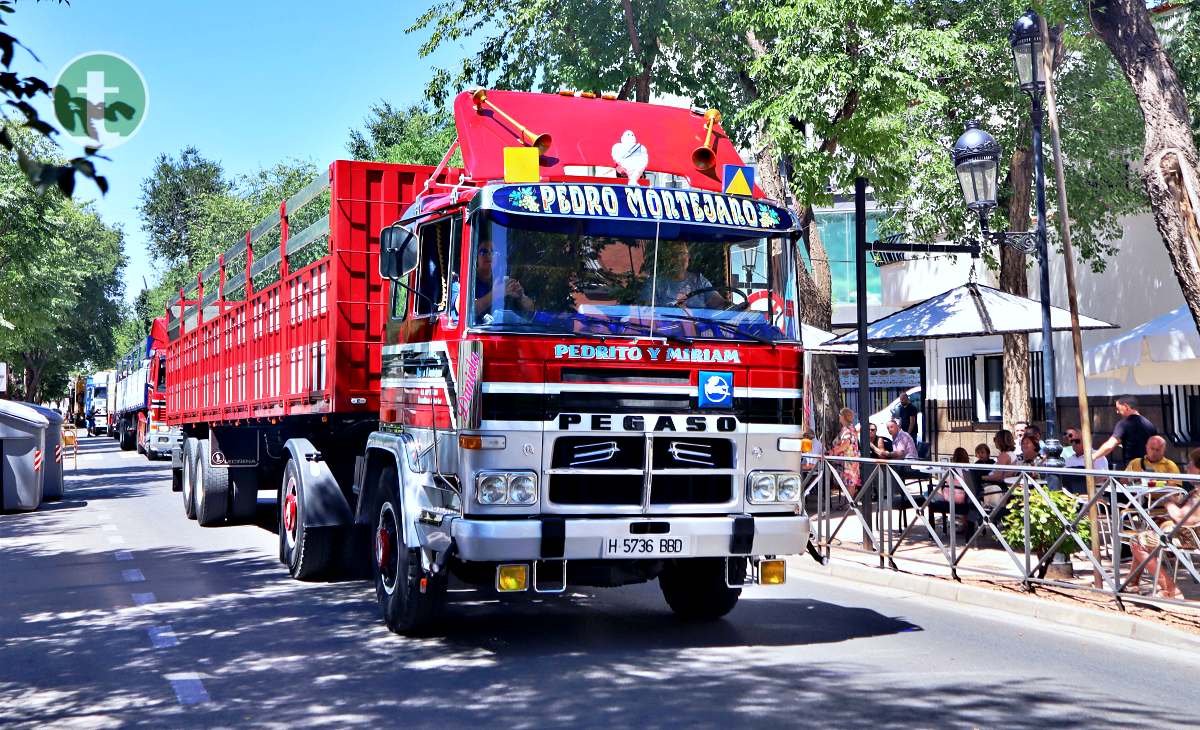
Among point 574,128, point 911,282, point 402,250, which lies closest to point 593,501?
point 402,250

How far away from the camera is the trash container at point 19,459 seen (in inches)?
771

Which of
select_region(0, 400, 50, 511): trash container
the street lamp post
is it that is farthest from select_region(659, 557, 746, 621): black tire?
select_region(0, 400, 50, 511): trash container

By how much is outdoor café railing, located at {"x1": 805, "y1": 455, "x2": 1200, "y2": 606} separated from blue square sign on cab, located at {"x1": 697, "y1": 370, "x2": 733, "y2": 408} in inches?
126

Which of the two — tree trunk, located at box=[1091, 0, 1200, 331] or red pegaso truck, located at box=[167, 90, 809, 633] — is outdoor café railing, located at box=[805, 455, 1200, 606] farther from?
red pegaso truck, located at box=[167, 90, 809, 633]

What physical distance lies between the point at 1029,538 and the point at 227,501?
9990mm

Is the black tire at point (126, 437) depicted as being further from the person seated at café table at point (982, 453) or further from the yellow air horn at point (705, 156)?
the yellow air horn at point (705, 156)

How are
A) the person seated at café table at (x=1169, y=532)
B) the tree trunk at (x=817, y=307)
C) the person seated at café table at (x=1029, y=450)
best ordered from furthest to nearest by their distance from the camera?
→ the tree trunk at (x=817, y=307) → the person seated at café table at (x=1029, y=450) → the person seated at café table at (x=1169, y=532)

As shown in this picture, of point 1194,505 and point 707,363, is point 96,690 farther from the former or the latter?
point 1194,505

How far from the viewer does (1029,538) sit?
32.6 feet

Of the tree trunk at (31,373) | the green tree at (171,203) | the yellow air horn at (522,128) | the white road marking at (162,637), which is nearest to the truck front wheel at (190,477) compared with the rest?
the white road marking at (162,637)

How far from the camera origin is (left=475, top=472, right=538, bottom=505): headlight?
23.3ft

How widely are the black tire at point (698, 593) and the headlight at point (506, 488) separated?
1708 millimetres

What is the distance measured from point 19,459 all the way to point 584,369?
15626mm

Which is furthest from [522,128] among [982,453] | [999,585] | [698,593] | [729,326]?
[982,453]
